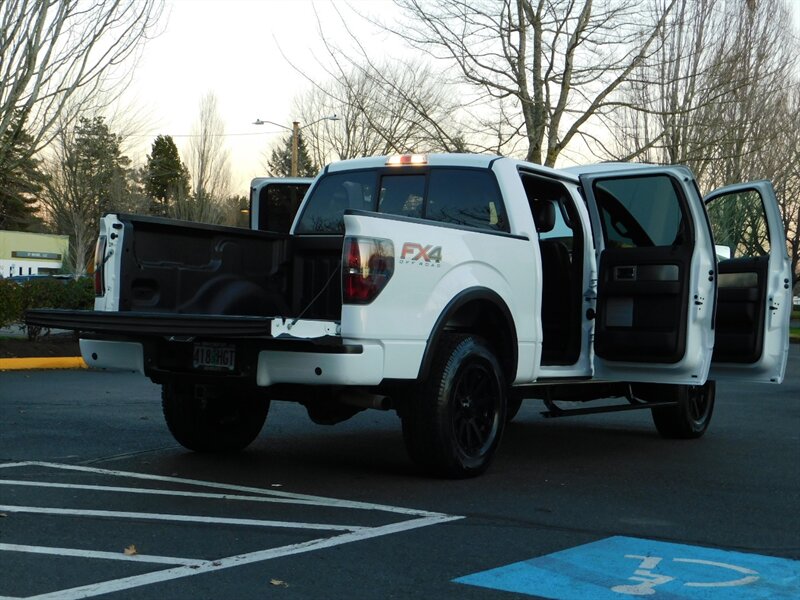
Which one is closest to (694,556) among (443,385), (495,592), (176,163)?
(495,592)

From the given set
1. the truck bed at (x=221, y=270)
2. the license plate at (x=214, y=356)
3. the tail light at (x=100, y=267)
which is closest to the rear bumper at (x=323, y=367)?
the license plate at (x=214, y=356)

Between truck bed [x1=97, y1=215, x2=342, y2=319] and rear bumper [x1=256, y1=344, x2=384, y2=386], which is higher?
truck bed [x1=97, y1=215, x2=342, y2=319]

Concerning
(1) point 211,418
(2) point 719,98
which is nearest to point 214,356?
(1) point 211,418

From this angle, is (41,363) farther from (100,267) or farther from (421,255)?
(421,255)

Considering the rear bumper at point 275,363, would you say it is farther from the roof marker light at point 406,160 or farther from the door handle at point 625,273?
the door handle at point 625,273

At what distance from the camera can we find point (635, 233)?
27.8 feet

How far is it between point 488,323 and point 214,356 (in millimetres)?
1879

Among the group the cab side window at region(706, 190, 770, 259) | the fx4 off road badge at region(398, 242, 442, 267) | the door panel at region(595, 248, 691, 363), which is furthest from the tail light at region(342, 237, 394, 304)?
the cab side window at region(706, 190, 770, 259)

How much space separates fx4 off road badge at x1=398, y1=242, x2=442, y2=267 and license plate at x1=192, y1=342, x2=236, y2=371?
1113mm

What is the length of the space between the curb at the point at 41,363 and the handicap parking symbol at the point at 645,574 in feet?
39.1

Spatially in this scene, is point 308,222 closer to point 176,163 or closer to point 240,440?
point 240,440

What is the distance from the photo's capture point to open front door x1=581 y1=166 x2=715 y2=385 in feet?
25.9

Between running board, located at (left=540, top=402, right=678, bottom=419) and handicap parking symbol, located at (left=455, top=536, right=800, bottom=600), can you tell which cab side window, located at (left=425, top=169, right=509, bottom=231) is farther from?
handicap parking symbol, located at (left=455, top=536, right=800, bottom=600)

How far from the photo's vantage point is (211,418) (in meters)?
7.87
